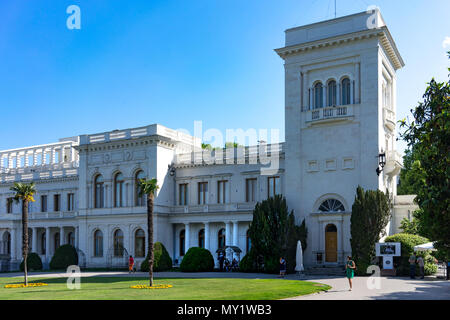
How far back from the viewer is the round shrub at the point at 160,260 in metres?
47.6

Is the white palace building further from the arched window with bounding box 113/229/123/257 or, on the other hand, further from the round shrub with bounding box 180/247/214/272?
the round shrub with bounding box 180/247/214/272

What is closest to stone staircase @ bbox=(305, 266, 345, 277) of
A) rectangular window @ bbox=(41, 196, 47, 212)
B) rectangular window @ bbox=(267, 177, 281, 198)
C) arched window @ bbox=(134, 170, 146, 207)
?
rectangular window @ bbox=(267, 177, 281, 198)

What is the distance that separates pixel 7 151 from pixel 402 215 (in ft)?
184

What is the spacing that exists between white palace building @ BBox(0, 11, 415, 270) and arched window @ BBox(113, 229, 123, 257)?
101 millimetres

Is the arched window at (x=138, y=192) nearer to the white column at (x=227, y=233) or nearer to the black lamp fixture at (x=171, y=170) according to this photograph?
the black lamp fixture at (x=171, y=170)

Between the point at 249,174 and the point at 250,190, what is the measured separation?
153 centimetres

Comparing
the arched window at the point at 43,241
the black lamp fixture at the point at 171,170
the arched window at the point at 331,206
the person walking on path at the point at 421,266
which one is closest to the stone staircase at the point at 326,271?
the arched window at the point at 331,206

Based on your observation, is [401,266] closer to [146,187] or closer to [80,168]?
[146,187]

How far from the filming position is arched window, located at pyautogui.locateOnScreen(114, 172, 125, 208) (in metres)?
55.1

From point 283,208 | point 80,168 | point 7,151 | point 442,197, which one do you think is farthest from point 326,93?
point 7,151

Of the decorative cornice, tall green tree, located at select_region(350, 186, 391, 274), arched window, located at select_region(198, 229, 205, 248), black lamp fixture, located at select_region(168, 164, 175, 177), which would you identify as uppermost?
the decorative cornice

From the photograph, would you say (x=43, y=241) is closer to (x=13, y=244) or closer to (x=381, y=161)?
(x=13, y=244)

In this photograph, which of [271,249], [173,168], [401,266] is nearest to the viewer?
[401,266]

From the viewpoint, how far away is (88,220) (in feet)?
185
